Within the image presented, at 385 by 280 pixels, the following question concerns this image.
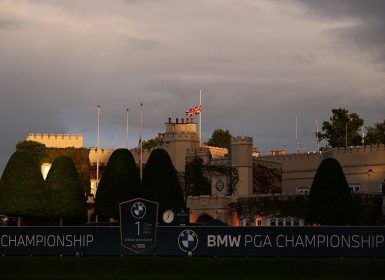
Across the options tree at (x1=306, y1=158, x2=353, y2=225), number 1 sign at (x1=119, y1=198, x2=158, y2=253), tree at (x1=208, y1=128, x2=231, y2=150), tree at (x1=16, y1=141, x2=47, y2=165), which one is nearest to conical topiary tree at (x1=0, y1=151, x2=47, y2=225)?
number 1 sign at (x1=119, y1=198, x2=158, y2=253)

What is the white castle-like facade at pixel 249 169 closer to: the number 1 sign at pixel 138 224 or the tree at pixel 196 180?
the tree at pixel 196 180

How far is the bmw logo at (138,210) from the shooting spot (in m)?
58.9

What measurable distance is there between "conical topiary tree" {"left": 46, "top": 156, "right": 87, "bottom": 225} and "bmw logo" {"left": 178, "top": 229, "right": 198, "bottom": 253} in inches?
888

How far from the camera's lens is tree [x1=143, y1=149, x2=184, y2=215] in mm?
79688

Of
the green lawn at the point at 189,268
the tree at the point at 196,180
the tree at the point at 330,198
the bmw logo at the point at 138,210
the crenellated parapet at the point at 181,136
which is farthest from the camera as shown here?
the crenellated parapet at the point at 181,136

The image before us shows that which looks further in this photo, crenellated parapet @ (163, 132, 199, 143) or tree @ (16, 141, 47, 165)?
tree @ (16, 141, 47, 165)

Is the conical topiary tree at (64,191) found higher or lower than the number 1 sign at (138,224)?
higher

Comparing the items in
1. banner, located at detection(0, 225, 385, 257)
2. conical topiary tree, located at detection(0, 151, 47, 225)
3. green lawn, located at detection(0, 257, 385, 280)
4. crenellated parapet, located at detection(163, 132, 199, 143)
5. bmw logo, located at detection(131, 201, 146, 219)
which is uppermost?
crenellated parapet, located at detection(163, 132, 199, 143)

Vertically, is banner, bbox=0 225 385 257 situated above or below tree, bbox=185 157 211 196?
below

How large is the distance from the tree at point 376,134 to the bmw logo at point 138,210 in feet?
263

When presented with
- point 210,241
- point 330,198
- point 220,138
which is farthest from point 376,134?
point 210,241

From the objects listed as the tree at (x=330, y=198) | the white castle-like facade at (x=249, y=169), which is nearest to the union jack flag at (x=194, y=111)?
the white castle-like facade at (x=249, y=169)

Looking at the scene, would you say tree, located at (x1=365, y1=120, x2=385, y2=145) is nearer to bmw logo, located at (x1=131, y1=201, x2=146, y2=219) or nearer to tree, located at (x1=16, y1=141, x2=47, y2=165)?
tree, located at (x1=16, y1=141, x2=47, y2=165)

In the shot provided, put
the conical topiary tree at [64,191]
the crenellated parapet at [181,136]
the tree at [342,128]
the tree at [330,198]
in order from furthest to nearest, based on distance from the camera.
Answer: the tree at [342,128] < the crenellated parapet at [181,136] < the conical topiary tree at [64,191] < the tree at [330,198]
